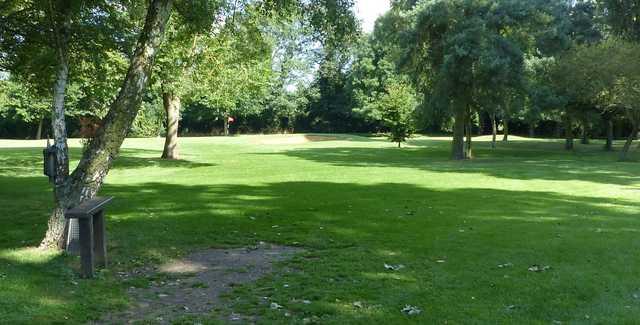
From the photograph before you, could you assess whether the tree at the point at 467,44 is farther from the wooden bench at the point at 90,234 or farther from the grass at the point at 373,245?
the wooden bench at the point at 90,234

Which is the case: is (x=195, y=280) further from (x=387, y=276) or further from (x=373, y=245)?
(x=373, y=245)

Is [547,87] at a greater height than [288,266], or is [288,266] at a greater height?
[547,87]

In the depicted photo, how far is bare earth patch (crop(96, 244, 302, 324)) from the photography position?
18.8 feet

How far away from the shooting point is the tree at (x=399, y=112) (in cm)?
4275

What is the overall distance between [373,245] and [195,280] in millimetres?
3038

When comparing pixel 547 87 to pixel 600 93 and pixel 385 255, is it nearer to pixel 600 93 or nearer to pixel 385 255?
pixel 600 93

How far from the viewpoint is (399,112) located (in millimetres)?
43344

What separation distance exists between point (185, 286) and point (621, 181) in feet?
57.4

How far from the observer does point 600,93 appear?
109 feet

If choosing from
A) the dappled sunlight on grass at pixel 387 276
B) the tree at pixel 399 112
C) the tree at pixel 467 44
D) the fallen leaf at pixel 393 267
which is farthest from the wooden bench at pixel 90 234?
the tree at pixel 399 112

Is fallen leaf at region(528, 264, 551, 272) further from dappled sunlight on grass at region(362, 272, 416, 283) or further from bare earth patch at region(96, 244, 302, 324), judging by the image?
bare earth patch at region(96, 244, 302, 324)

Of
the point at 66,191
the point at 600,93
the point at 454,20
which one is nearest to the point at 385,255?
the point at 66,191

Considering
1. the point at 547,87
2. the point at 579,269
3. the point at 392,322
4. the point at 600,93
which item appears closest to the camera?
the point at 392,322

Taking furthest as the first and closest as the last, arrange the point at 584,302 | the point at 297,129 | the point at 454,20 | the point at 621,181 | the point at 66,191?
the point at 297,129 → the point at 454,20 → the point at 621,181 → the point at 66,191 → the point at 584,302
